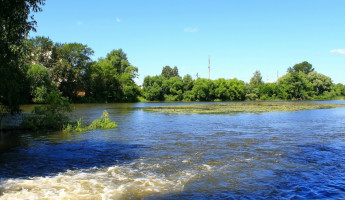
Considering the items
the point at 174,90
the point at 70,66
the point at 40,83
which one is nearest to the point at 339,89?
the point at 174,90

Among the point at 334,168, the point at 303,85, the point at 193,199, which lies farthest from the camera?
the point at 303,85

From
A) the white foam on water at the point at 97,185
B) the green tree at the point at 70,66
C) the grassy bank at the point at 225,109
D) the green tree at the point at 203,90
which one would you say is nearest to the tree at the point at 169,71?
the green tree at the point at 203,90

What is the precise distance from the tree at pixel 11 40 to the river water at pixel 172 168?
2754 millimetres

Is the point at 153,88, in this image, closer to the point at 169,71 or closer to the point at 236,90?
the point at 236,90

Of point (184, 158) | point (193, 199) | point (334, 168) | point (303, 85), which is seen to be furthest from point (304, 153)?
point (303, 85)

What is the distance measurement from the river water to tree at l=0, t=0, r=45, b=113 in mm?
2754

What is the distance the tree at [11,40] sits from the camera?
40.7 ft

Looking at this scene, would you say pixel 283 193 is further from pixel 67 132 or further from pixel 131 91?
pixel 131 91

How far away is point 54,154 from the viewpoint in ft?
48.2

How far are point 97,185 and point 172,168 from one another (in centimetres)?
330

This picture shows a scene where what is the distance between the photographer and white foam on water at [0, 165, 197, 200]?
8914mm

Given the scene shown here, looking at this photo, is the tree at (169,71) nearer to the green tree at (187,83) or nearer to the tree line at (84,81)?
the tree line at (84,81)

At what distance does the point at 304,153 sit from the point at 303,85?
382 feet

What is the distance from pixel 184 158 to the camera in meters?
13.7
